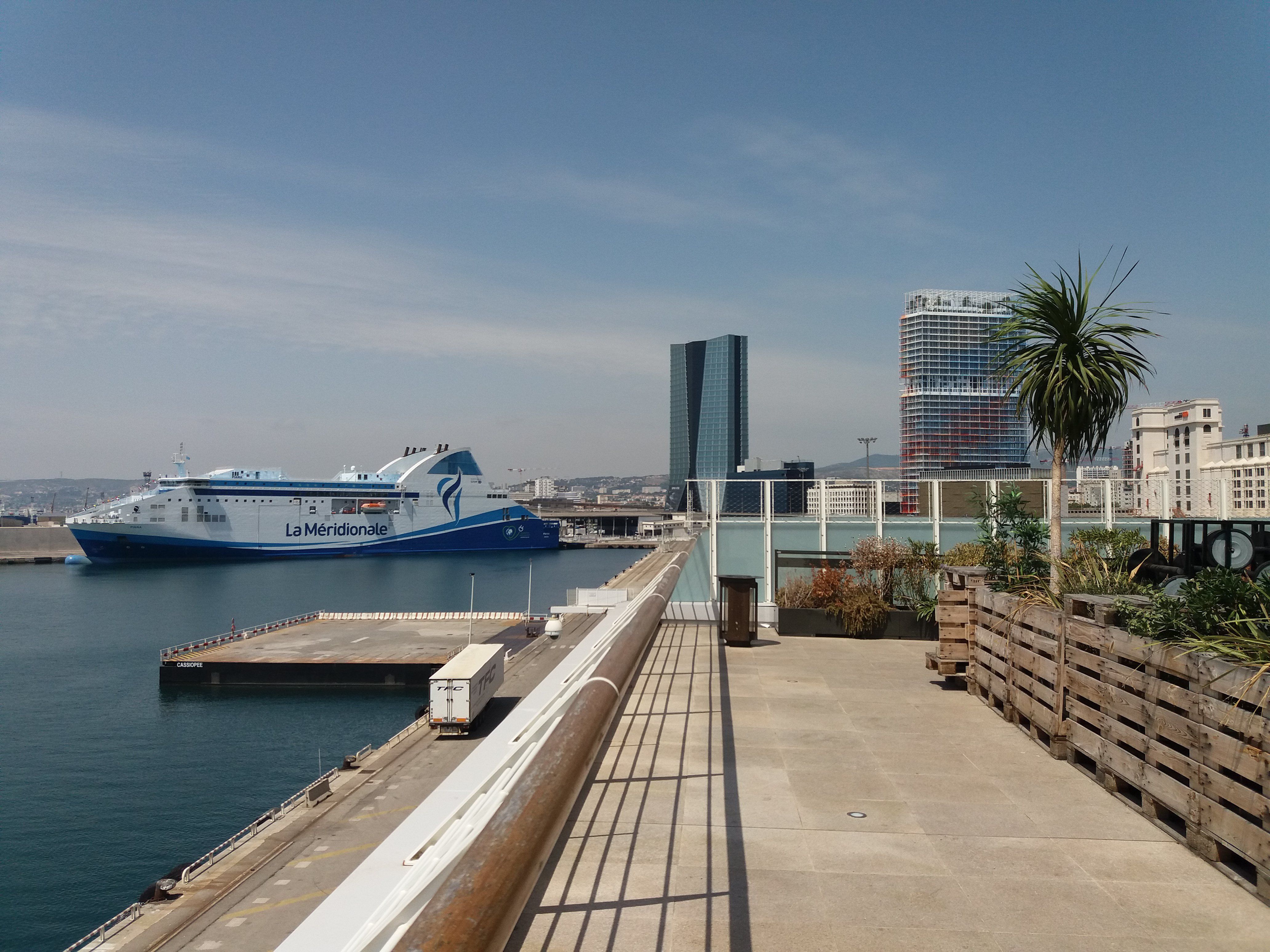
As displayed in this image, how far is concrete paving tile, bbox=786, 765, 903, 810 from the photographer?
4.75 metres

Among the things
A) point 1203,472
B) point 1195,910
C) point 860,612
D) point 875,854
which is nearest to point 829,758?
point 875,854

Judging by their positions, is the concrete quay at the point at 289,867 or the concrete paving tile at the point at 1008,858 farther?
the concrete quay at the point at 289,867

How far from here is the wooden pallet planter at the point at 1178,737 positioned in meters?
3.44

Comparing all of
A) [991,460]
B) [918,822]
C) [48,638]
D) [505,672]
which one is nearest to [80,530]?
[48,638]

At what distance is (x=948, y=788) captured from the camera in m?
5.01

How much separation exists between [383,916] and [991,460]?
169389 millimetres

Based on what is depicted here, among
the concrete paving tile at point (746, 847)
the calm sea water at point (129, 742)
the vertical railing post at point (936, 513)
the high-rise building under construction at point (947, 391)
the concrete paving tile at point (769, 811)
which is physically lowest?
the calm sea water at point (129, 742)

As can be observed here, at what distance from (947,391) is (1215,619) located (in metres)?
175

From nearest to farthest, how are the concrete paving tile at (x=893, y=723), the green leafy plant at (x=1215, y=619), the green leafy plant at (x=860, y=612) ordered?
the green leafy plant at (x=1215, y=619) → the concrete paving tile at (x=893, y=723) → the green leafy plant at (x=860, y=612)

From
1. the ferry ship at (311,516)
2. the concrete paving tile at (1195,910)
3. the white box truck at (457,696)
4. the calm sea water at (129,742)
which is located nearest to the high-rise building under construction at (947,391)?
the ferry ship at (311,516)

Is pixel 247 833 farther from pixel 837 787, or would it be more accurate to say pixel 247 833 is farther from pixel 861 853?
pixel 861 853

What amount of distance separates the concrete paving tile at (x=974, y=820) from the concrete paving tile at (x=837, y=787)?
9.8 inches

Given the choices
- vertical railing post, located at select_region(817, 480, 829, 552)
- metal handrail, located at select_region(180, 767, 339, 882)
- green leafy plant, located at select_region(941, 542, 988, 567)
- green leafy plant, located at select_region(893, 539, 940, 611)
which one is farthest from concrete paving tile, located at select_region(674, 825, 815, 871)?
metal handrail, located at select_region(180, 767, 339, 882)

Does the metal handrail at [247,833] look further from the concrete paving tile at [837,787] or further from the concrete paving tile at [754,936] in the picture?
the concrete paving tile at [754,936]
